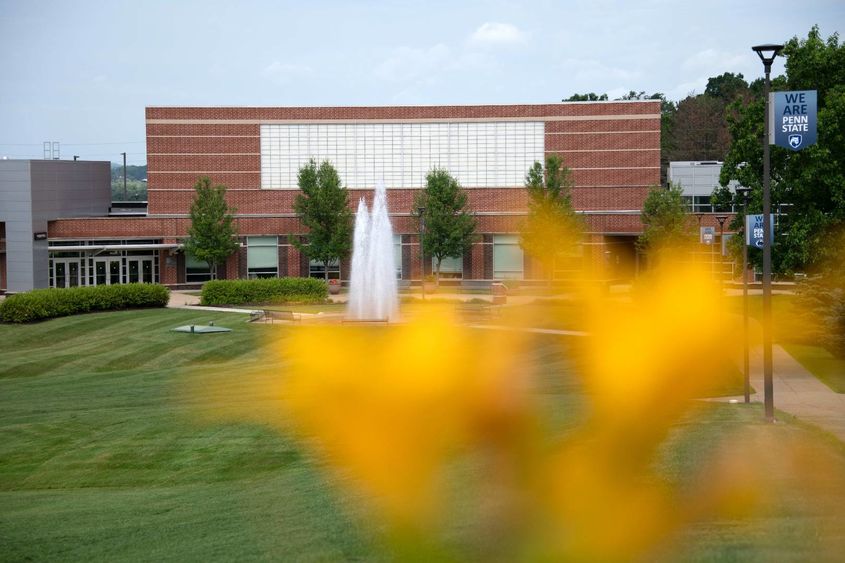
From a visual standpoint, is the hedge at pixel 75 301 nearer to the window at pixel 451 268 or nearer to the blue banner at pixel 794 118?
the window at pixel 451 268

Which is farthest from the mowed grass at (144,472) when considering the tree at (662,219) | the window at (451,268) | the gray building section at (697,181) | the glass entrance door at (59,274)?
the gray building section at (697,181)

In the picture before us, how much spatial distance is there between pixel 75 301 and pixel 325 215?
19111 mm

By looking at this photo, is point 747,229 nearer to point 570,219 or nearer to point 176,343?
point 176,343

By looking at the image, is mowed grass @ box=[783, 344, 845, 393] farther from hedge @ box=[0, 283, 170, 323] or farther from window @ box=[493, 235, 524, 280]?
window @ box=[493, 235, 524, 280]

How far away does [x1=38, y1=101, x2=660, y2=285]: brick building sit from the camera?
217 ft

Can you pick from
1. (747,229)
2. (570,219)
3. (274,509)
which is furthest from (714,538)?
(570,219)

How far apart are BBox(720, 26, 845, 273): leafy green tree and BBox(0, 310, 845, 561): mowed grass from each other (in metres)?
7.86

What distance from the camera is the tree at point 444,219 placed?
63000mm

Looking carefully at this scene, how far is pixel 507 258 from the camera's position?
219 feet

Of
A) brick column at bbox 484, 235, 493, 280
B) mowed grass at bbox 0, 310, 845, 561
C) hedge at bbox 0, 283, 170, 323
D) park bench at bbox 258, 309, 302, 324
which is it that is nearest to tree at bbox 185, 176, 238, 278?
hedge at bbox 0, 283, 170, 323

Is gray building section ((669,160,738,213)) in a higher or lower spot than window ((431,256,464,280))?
higher

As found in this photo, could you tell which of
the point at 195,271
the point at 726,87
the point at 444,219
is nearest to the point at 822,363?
the point at 444,219

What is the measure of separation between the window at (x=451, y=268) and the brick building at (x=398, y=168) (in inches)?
3.5

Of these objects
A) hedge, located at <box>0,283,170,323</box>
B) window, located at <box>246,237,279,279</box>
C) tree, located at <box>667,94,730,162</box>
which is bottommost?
hedge, located at <box>0,283,170,323</box>
